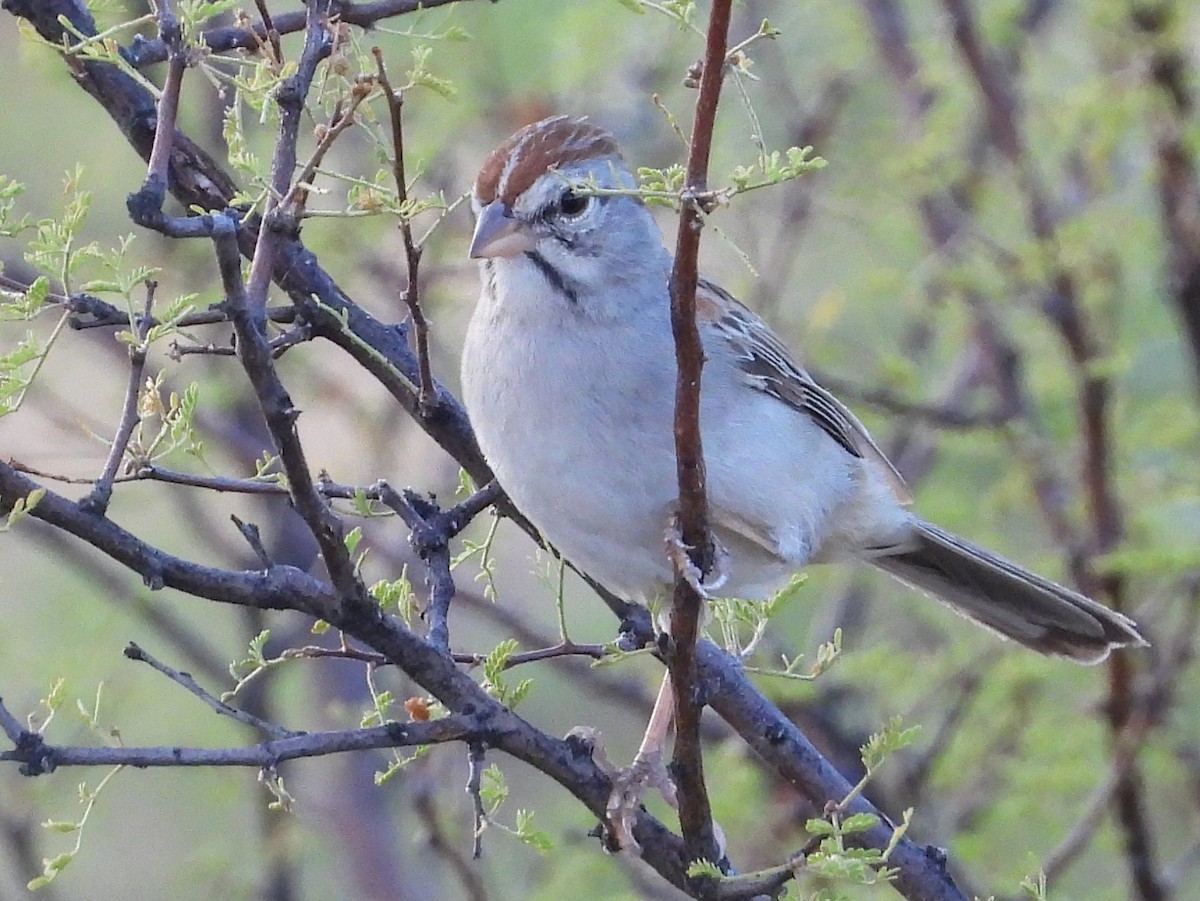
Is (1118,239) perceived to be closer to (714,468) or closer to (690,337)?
(714,468)

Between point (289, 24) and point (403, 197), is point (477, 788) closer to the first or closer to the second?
point (403, 197)

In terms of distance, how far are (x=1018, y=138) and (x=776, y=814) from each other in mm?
2233

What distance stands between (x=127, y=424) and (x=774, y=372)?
2.06 meters

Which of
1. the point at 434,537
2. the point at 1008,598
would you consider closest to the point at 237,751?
the point at 434,537

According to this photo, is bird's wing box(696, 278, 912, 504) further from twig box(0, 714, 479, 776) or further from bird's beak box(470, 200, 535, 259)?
twig box(0, 714, 479, 776)

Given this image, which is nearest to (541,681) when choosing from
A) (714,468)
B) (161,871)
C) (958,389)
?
(161,871)

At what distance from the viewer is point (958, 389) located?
6211mm

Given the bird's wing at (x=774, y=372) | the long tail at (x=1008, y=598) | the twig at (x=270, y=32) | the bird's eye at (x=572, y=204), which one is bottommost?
→ the long tail at (x=1008, y=598)

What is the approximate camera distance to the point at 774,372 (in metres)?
4.09

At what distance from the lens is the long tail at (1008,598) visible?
4.35m

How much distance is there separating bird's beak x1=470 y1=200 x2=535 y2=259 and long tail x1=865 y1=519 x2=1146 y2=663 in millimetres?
1620

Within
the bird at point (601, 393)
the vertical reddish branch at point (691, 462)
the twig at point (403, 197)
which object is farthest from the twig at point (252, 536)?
the bird at point (601, 393)

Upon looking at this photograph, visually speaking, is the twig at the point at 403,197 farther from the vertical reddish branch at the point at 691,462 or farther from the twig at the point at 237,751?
the twig at the point at 237,751

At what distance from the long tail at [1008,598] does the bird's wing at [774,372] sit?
0.79ft
